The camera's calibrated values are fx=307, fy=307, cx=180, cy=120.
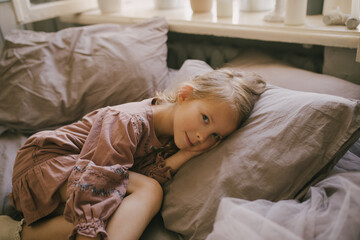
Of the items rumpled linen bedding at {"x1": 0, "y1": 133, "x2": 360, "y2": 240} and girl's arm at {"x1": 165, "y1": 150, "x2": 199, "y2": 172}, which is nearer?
rumpled linen bedding at {"x1": 0, "y1": 133, "x2": 360, "y2": 240}

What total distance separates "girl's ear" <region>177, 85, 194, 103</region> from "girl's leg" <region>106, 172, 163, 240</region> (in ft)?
0.94

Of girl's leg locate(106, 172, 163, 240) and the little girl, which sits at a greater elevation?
the little girl

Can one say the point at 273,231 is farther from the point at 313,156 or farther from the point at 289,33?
the point at 289,33

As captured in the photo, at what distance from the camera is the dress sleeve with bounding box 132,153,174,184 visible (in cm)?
95

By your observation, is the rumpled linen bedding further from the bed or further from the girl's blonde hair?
the girl's blonde hair

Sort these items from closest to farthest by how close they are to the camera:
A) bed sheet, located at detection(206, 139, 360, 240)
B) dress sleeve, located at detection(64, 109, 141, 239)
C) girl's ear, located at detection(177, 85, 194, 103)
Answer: bed sheet, located at detection(206, 139, 360, 240) < dress sleeve, located at detection(64, 109, 141, 239) < girl's ear, located at detection(177, 85, 194, 103)

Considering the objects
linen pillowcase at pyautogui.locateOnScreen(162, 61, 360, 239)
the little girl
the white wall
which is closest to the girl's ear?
the little girl

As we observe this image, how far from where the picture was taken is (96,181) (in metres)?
0.81

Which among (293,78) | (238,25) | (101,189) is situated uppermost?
(238,25)

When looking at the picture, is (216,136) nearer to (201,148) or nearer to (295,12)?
(201,148)

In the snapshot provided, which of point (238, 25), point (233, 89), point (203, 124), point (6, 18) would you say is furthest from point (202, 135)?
point (6, 18)

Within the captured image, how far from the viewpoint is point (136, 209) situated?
2.73ft

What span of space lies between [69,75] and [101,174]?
25.1 inches

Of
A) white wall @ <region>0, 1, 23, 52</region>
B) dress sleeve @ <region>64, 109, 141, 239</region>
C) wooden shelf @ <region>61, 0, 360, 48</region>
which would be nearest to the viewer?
dress sleeve @ <region>64, 109, 141, 239</region>
